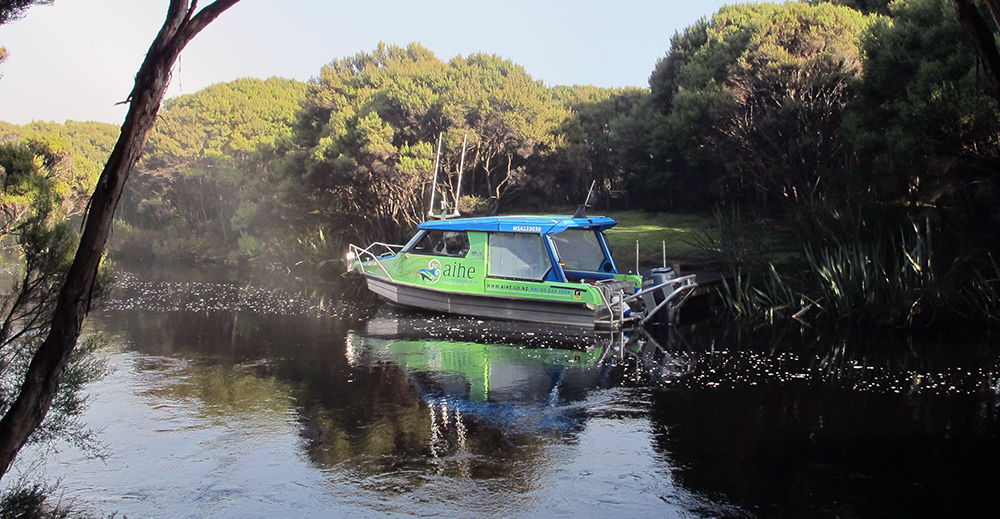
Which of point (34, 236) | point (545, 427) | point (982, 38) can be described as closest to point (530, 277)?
point (545, 427)

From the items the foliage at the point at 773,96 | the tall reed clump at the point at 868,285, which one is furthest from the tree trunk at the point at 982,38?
the foliage at the point at 773,96

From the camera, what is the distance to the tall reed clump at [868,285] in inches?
539

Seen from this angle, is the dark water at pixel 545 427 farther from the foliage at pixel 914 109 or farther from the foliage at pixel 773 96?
the foliage at pixel 773 96

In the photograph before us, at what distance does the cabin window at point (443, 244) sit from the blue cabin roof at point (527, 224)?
0.33 m

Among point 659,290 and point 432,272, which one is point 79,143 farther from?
point 659,290

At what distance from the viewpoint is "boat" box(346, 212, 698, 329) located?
15.1m

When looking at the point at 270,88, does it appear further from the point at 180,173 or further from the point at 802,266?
the point at 802,266

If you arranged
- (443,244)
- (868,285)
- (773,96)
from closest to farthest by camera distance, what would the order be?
(868,285)
(443,244)
(773,96)

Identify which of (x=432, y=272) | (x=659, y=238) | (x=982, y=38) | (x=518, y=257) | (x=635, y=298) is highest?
(x=982, y=38)

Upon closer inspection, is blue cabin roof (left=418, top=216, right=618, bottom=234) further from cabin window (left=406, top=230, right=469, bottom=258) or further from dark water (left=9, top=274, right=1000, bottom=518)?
dark water (left=9, top=274, right=1000, bottom=518)

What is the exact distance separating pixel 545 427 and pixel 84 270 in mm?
5430

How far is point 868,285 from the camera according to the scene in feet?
48.4

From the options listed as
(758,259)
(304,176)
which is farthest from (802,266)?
(304,176)

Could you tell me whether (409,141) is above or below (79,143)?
below
